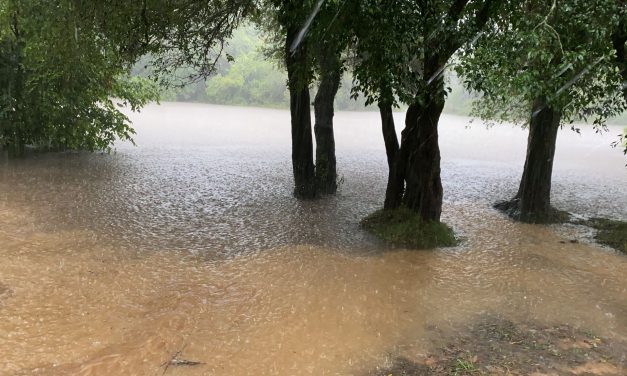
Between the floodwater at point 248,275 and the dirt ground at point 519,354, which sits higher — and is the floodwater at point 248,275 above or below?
above

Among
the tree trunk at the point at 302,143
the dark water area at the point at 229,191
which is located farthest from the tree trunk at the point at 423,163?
the tree trunk at the point at 302,143

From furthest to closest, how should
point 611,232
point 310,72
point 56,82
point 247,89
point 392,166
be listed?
point 247,89, point 56,82, point 611,232, point 392,166, point 310,72

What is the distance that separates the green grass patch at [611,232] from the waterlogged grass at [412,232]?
2822 millimetres

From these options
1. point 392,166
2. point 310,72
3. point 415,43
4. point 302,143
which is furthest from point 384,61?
point 302,143

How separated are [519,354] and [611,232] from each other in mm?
Result: 5710

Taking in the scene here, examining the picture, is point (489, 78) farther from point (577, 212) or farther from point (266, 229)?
point (577, 212)

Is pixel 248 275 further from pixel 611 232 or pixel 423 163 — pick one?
pixel 611 232

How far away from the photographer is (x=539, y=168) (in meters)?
10.2

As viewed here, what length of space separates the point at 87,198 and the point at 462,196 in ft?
28.5

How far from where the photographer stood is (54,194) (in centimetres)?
1047

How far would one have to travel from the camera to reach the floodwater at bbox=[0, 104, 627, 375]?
4.86 metres

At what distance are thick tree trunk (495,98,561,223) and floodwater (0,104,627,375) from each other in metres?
0.47

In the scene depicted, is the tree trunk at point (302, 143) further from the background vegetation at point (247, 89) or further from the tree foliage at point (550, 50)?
the background vegetation at point (247, 89)

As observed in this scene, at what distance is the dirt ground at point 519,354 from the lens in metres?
4.62
